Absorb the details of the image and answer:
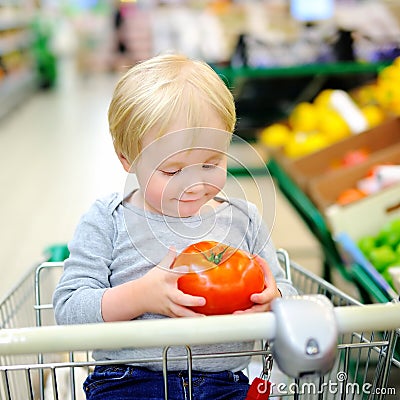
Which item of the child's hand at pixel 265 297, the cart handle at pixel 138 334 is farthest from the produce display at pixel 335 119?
the cart handle at pixel 138 334

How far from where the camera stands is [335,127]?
10.7ft

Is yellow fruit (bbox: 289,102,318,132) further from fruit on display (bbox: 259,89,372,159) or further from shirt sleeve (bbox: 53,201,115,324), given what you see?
shirt sleeve (bbox: 53,201,115,324)

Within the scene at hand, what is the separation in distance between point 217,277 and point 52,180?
4.29 meters

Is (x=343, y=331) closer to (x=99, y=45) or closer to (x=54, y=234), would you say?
(x=54, y=234)

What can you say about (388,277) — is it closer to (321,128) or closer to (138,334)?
(138,334)

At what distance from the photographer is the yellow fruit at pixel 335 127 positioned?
323cm

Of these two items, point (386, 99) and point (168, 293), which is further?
point (386, 99)

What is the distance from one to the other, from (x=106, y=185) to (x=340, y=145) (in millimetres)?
2397

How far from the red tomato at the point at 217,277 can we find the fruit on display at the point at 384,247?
96cm

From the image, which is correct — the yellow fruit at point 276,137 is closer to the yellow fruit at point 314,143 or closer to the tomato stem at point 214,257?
the yellow fruit at point 314,143

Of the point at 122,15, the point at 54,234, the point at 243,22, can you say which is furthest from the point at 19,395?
the point at 122,15

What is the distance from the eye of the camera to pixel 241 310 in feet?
3.18

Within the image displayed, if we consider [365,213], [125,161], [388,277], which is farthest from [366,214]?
[125,161]

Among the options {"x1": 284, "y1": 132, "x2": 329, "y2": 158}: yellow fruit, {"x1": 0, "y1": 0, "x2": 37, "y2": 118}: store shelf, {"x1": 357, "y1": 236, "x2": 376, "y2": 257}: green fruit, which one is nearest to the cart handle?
{"x1": 357, "y1": 236, "x2": 376, "y2": 257}: green fruit
